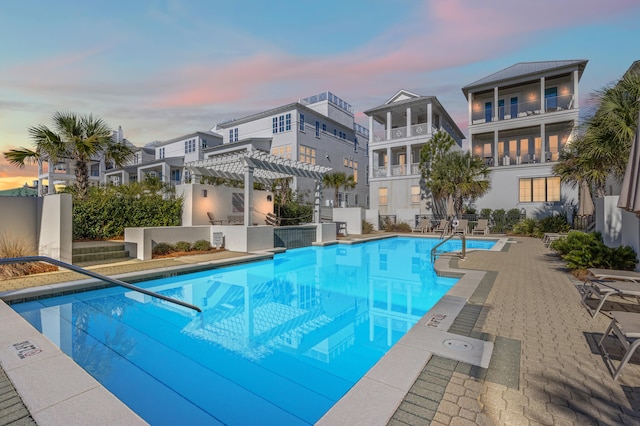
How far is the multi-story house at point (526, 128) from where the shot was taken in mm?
21594

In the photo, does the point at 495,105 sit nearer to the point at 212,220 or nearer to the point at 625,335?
the point at 212,220

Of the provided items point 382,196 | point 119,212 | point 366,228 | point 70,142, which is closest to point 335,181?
point 382,196

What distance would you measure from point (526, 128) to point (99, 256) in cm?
2776

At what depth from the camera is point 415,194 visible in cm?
2570

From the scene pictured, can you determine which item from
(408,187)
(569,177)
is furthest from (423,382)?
(408,187)

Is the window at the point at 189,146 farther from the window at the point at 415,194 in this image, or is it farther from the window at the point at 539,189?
the window at the point at 539,189

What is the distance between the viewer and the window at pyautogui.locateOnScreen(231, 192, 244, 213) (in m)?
18.1

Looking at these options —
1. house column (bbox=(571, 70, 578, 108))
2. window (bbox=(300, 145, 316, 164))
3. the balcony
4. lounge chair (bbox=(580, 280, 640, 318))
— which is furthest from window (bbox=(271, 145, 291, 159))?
lounge chair (bbox=(580, 280, 640, 318))

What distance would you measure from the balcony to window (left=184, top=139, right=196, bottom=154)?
719 inches

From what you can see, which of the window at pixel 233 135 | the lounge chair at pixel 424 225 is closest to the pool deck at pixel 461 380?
the lounge chair at pixel 424 225

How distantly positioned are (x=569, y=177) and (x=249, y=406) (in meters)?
20.8

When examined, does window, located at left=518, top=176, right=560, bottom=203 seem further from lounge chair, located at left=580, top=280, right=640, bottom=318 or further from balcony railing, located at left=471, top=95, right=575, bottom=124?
lounge chair, located at left=580, top=280, right=640, bottom=318

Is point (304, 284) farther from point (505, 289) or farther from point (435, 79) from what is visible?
point (435, 79)

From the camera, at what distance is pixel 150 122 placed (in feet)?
68.7
